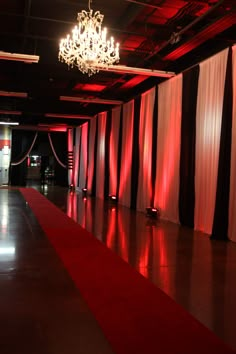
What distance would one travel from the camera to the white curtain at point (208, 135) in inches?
250

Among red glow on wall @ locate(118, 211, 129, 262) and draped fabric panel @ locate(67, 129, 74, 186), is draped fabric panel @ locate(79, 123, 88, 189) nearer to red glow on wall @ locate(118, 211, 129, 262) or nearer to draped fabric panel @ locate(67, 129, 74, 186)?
draped fabric panel @ locate(67, 129, 74, 186)

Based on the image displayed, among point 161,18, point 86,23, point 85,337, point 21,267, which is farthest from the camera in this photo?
point 161,18

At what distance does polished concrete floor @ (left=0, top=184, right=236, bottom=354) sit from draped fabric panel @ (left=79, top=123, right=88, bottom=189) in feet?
29.2

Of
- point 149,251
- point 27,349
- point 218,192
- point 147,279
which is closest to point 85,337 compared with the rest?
point 27,349

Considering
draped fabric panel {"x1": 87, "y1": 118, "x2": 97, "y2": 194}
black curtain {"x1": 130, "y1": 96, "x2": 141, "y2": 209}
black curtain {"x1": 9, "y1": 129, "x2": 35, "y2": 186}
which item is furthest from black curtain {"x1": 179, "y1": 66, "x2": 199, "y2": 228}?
black curtain {"x1": 9, "y1": 129, "x2": 35, "y2": 186}

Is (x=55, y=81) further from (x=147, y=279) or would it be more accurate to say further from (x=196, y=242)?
(x=147, y=279)

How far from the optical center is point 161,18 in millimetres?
6184

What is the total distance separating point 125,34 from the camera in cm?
691

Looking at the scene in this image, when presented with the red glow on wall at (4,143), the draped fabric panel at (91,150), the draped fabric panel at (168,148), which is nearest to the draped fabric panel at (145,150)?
the draped fabric panel at (168,148)

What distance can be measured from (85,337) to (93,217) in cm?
588

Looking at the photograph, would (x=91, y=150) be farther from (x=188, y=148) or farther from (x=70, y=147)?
(x=188, y=148)

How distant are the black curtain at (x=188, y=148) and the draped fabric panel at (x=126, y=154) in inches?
122

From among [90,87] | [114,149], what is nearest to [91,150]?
[114,149]

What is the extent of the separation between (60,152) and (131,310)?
18678 millimetres
